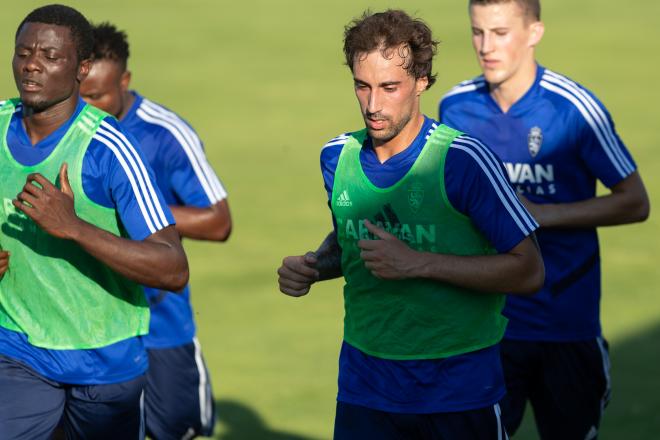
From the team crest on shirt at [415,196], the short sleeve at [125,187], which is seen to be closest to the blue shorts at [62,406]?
the short sleeve at [125,187]

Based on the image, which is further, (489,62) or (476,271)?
(489,62)

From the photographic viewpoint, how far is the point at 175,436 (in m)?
6.96

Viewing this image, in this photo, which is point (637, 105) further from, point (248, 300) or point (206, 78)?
point (248, 300)

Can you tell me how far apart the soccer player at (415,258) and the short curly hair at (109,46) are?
2.12 meters

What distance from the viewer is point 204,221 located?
6.81m

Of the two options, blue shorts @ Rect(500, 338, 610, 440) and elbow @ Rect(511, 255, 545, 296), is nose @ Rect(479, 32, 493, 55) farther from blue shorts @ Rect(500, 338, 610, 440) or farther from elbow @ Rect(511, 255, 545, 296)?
elbow @ Rect(511, 255, 545, 296)

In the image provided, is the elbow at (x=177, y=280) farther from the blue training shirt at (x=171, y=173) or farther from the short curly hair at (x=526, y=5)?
the short curly hair at (x=526, y=5)

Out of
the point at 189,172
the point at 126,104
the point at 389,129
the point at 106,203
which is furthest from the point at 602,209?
the point at 126,104

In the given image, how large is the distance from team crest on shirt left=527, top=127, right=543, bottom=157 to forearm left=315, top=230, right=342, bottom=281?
1.47 metres

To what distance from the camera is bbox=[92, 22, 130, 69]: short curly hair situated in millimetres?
6943

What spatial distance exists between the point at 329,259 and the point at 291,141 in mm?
9726

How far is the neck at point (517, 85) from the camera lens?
6613 millimetres

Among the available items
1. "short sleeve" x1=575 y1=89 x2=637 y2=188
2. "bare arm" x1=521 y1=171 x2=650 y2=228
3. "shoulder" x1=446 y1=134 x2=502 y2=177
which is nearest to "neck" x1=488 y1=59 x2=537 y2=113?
"short sleeve" x1=575 y1=89 x2=637 y2=188

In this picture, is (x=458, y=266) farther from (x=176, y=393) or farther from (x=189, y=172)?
(x=176, y=393)
